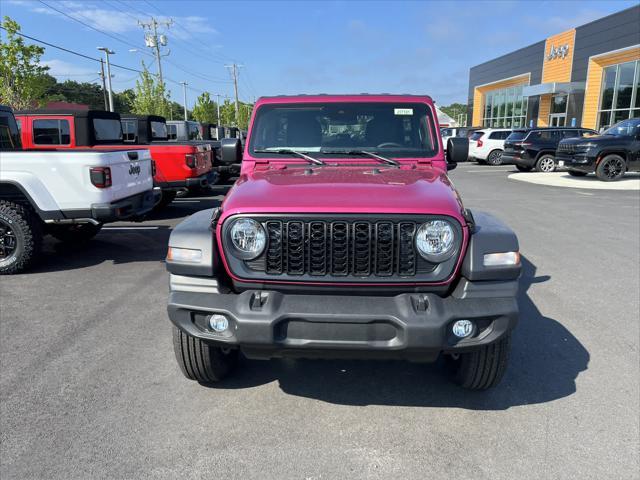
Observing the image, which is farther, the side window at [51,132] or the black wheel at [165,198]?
the black wheel at [165,198]

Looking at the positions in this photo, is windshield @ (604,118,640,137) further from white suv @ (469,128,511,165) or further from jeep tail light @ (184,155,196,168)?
jeep tail light @ (184,155,196,168)

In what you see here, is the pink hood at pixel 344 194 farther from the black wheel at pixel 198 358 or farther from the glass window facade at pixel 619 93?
the glass window facade at pixel 619 93

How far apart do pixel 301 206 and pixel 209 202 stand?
10.0 m

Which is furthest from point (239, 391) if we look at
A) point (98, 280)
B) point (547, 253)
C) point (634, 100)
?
point (634, 100)

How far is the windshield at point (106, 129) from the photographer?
941 cm

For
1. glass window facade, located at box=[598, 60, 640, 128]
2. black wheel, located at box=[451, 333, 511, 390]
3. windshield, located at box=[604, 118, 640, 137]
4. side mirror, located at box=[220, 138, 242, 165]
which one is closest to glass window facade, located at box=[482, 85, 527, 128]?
glass window facade, located at box=[598, 60, 640, 128]

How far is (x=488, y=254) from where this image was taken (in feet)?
8.92

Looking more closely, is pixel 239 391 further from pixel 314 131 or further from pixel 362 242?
pixel 314 131

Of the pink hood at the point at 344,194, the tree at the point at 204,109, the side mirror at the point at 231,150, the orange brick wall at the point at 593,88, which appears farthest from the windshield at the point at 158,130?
the tree at the point at 204,109

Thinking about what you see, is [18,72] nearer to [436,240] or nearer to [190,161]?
[190,161]

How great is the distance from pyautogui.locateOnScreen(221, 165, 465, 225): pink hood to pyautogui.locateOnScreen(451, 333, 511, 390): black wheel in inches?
33.0

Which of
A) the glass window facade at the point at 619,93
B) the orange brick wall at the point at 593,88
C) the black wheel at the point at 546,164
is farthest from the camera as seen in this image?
the orange brick wall at the point at 593,88

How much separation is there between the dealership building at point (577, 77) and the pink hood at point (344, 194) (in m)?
28.1

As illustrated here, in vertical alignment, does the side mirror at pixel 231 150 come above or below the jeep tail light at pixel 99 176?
above
